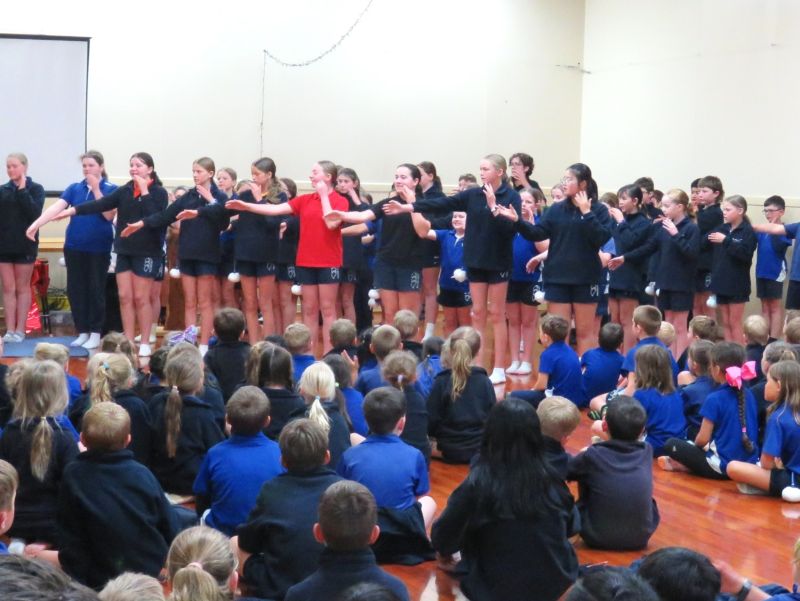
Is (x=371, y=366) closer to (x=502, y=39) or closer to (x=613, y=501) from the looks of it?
(x=613, y=501)

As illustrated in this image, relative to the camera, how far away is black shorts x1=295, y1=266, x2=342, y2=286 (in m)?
7.87

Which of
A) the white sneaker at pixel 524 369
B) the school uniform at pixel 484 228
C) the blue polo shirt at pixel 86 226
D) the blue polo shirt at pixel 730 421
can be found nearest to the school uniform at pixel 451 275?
the school uniform at pixel 484 228

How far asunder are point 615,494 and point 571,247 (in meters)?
3.35

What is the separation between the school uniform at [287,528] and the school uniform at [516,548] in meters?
0.46

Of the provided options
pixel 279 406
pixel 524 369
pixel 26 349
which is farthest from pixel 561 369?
pixel 26 349

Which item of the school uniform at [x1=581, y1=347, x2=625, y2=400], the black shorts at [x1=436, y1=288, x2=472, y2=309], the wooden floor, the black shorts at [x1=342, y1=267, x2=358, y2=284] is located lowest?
the wooden floor

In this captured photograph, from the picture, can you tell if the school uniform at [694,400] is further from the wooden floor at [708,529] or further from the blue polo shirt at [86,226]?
the blue polo shirt at [86,226]

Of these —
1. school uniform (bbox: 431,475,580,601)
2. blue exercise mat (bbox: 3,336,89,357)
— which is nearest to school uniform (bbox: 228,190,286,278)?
blue exercise mat (bbox: 3,336,89,357)

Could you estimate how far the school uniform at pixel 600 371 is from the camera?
673 centimetres

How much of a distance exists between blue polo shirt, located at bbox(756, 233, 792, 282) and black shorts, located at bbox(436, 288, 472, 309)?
9.20 ft

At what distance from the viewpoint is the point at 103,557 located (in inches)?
142

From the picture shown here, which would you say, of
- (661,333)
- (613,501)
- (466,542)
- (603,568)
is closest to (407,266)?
(661,333)

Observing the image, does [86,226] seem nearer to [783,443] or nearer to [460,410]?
[460,410]

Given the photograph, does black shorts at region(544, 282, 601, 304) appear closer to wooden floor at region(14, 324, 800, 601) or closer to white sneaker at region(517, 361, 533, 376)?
white sneaker at region(517, 361, 533, 376)
